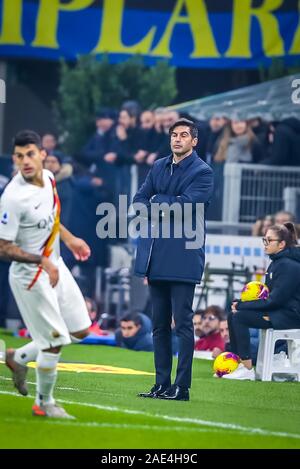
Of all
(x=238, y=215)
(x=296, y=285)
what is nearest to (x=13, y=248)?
(x=296, y=285)

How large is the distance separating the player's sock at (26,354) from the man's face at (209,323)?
20.2 feet

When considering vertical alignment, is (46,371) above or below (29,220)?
below

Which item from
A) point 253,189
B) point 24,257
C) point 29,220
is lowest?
point 24,257

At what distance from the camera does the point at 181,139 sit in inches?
449

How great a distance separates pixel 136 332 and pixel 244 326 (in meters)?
3.38

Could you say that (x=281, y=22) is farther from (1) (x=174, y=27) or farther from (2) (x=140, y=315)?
(2) (x=140, y=315)

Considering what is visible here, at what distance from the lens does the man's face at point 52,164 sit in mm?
18703

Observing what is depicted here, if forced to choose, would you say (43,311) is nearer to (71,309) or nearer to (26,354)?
(71,309)

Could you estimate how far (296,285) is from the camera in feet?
45.2

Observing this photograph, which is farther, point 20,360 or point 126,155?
point 126,155

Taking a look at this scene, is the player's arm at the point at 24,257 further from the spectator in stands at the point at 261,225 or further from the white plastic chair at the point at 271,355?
the spectator in stands at the point at 261,225

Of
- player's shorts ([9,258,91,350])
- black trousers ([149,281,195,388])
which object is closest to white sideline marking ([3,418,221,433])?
player's shorts ([9,258,91,350])

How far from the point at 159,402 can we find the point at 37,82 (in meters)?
16.6

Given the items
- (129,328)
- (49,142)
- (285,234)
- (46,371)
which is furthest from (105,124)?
(46,371)
